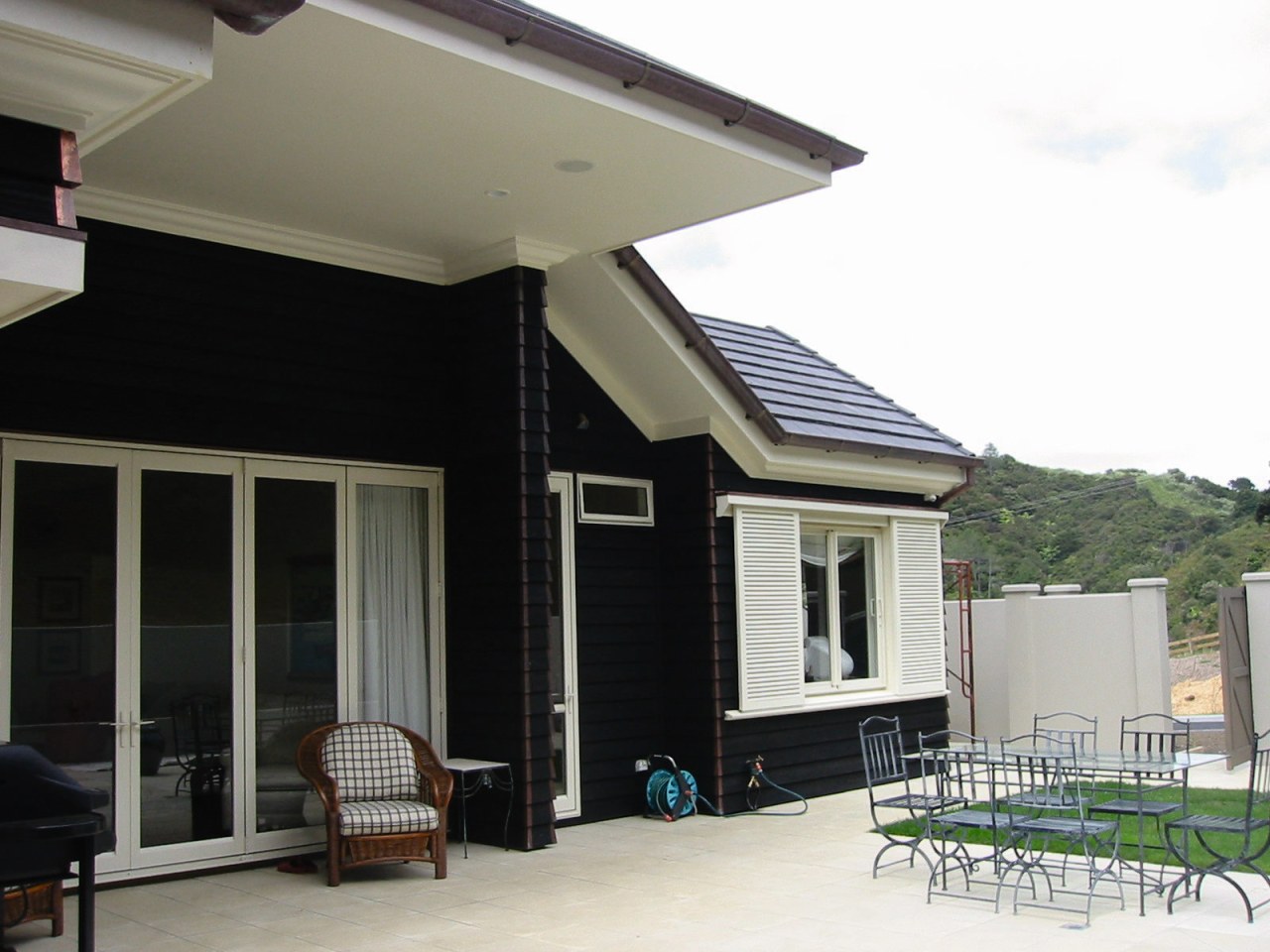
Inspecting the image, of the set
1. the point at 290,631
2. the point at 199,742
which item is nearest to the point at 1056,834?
the point at 290,631

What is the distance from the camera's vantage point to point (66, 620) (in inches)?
239

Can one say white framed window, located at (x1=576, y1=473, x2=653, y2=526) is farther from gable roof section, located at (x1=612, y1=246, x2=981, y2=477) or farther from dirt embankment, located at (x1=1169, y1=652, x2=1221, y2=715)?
dirt embankment, located at (x1=1169, y1=652, x2=1221, y2=715)

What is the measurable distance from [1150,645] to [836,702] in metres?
3.03

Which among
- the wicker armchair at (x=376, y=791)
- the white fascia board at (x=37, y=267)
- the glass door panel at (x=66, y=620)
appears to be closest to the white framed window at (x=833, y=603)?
the wicker armchair at (x=376, y=791)

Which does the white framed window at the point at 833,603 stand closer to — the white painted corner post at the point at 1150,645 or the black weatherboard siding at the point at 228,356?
the white painted corner post at the point at 1150,645

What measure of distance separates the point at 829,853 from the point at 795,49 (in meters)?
18.1

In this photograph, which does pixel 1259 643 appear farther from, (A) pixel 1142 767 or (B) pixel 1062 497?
(B) pixel 1062 497

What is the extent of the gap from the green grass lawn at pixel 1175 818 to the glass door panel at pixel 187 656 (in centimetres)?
400

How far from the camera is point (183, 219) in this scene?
256 inches

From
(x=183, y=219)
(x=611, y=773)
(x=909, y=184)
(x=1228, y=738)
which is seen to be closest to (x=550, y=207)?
(x=183, y=219)

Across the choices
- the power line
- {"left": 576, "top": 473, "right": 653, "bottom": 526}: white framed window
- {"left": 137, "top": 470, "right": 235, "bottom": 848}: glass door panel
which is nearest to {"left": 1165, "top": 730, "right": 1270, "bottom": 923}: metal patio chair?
{"left": 576, "top": 473, "right": 653, "bottom": 526}: white framed window

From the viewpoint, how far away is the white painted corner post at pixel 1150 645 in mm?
Answer: 10312

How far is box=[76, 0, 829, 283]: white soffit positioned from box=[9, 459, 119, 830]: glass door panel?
1440mm

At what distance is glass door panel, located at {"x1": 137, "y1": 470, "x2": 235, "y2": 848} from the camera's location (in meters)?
6.32
